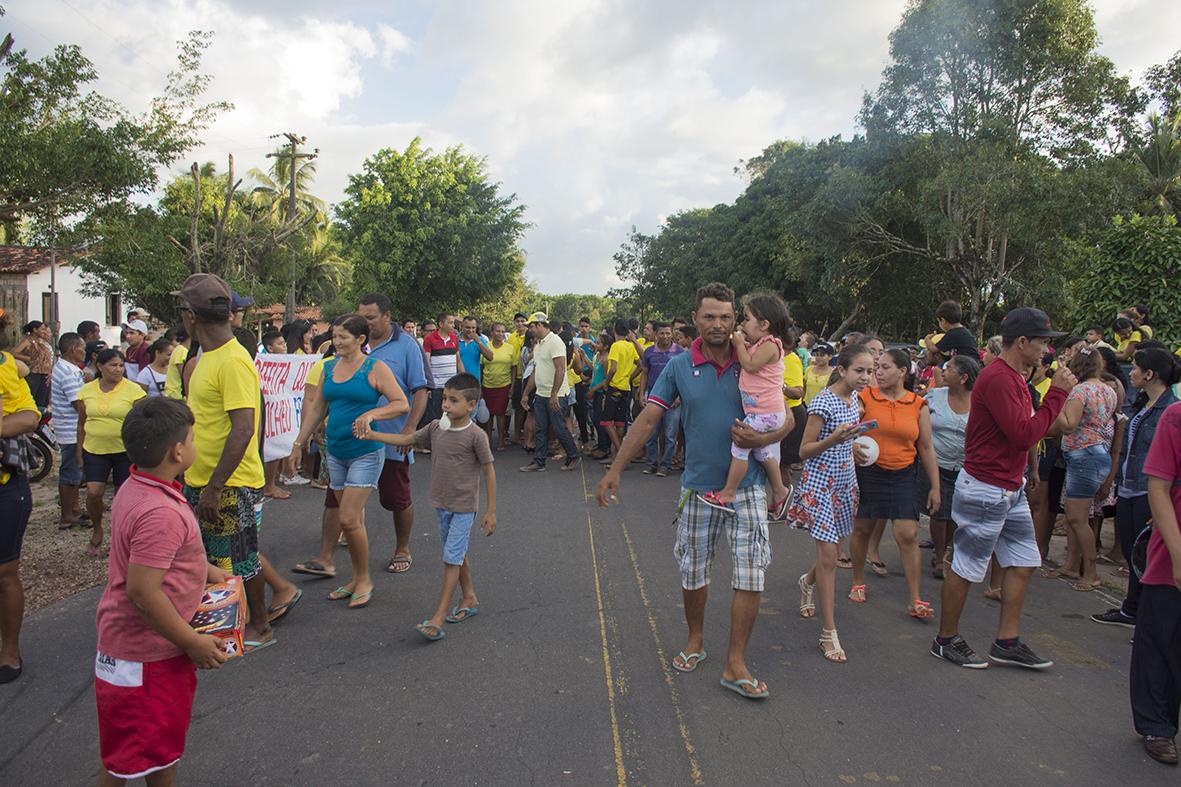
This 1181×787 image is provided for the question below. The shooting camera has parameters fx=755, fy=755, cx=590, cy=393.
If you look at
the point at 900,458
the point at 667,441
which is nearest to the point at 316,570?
the point at 900,458

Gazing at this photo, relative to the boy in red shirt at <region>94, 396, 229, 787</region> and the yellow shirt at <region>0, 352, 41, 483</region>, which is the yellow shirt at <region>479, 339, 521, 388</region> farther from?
the boy in red shirt at <region>94, 396, 229, 787</region>

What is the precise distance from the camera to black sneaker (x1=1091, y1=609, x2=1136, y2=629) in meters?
5.18

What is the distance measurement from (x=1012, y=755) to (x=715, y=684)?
1.40 metres

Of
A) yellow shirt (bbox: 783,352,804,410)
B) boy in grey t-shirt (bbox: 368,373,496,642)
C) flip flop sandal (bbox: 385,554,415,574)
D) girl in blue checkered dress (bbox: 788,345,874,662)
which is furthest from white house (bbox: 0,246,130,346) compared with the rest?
girl in blue checkered dress (bbox: 788,345,874,662)

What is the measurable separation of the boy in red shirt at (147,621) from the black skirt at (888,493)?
13.9 feet

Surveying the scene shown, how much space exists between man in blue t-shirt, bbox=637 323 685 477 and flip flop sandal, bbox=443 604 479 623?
548 centimetres

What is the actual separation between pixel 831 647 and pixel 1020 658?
3.50 feet

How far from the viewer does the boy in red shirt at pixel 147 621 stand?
2.43 m

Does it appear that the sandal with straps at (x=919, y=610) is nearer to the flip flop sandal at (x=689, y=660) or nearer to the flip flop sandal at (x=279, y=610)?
the flip flop sandal at (x=689, y=660)

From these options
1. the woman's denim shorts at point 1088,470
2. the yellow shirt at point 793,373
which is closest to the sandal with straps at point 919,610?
the woman's denim shorts at point 1088,470

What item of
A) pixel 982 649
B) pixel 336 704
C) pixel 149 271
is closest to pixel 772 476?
pixel 982 649

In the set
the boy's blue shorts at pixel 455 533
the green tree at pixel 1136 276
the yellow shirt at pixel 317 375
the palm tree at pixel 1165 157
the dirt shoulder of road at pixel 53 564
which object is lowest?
the dirt shoulder of road at pixel 53 564

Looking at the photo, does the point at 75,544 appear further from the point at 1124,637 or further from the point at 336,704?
the point at 1124,637

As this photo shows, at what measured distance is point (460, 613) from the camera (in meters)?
4.92
